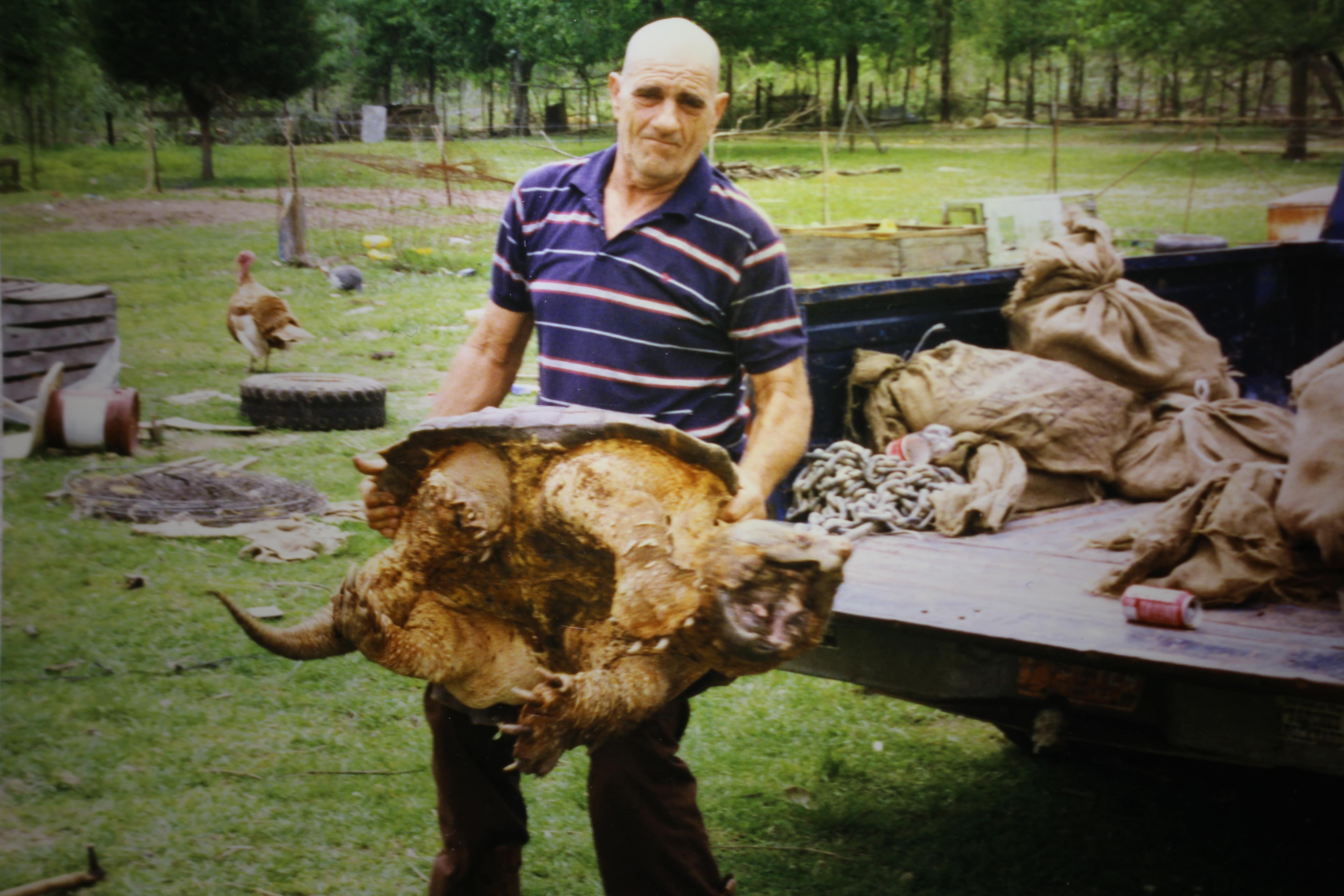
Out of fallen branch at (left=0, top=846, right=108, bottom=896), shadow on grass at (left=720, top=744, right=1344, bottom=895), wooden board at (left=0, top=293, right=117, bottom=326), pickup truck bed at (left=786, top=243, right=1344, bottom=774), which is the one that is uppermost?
wooden board at (left=0, top=293, right=117, bottom=326)

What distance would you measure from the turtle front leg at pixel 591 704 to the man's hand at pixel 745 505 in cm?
21

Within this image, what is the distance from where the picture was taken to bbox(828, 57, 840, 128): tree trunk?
398cm

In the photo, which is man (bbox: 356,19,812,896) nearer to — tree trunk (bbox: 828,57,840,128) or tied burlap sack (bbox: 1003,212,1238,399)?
tied burlap sack (bbox: 1003,212,1238,399)

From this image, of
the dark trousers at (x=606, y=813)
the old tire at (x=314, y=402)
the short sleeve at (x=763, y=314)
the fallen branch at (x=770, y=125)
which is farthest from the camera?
the fallen branch at (x=770, y=125)

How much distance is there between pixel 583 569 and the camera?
1.55 m

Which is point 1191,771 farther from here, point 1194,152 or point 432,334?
point 1194,152

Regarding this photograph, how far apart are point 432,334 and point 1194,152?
5.66 metres

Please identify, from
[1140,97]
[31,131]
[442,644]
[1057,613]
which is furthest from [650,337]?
[1140,97]

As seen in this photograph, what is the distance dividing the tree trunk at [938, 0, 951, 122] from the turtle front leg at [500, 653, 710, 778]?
3.57 m

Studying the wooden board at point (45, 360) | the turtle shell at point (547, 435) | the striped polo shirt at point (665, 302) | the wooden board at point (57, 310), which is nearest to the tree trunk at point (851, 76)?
the striped polo shirt at point (665, 302)

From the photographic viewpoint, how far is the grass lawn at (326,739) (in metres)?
2.63

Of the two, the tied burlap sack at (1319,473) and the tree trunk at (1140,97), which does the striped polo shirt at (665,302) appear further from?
the tree trunk at (1140,97)

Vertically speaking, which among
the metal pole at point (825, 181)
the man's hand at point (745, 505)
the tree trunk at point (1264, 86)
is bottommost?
the man's hand at point (745, 505)

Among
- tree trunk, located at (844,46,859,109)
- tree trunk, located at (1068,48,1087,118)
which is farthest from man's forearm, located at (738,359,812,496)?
tree trunk, located at (1068,48,1087,118)
